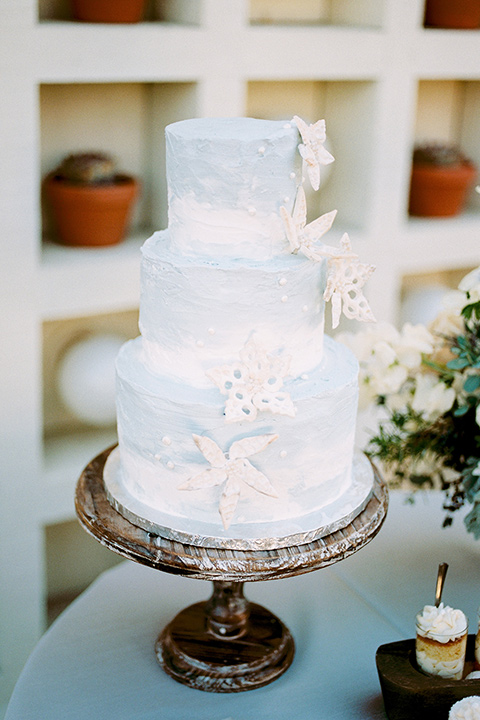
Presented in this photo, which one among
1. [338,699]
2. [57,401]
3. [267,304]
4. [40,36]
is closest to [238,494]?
[267,304]

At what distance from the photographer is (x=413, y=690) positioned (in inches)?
38.9

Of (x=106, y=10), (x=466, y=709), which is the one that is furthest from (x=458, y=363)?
(x=106, y=10)

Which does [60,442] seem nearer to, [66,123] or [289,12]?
[66,123]

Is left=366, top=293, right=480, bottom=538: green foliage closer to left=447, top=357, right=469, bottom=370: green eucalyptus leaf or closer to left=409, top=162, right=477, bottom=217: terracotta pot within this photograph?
left=447, top=357, right=469, bottom=370: green eucalyptus leaf

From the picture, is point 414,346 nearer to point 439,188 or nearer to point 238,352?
point 238,352

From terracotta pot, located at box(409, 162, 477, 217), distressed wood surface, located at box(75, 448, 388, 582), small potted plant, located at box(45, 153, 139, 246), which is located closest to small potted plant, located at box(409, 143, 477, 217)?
terracotta pot, located at box(409, 162, 477, 217)

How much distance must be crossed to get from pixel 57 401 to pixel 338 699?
3.75ft

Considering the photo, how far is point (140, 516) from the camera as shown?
3.38 feet

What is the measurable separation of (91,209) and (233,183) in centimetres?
83

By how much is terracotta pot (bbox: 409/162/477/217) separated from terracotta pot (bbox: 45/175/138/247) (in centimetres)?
80

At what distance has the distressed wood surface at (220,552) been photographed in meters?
0.94

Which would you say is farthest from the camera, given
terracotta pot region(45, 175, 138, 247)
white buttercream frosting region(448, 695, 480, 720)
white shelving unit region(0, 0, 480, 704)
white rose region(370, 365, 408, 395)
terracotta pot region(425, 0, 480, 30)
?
terracotta pot region(425, 0, 480, 30)

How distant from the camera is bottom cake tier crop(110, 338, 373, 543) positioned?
3.19ft

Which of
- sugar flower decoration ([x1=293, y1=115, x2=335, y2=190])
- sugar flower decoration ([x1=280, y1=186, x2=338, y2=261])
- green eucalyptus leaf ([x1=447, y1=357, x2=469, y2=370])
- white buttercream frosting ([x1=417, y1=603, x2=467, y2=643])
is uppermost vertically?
sugar flower decoration ([x1=293, y1=115, x2=335, y2=190])
